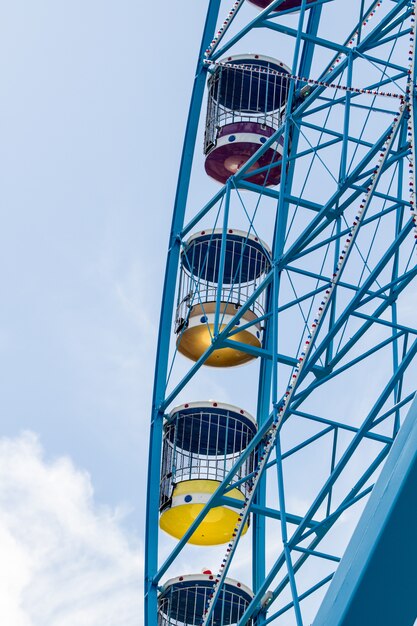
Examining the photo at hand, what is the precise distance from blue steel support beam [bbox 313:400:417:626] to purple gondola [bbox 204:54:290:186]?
1068cm

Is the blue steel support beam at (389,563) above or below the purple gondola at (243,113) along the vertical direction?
below

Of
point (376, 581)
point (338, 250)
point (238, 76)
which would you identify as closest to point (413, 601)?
point (376, 581)

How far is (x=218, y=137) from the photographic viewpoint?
59.4ft

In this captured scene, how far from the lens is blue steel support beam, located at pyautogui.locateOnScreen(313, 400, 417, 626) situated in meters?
7.47

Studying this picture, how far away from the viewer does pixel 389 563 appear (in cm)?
750

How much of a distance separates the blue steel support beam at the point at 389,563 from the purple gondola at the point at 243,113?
10676mm

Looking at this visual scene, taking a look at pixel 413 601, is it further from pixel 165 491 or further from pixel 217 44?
pixel 217 44

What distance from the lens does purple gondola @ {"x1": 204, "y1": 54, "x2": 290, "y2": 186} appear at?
18.0 metres

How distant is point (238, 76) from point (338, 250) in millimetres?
3776

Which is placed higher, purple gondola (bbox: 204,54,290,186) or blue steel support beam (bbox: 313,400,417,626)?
purple gondola (bbox: 204,54,290,186)

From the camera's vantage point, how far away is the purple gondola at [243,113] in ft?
59.0

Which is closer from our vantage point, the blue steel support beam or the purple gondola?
the blue steel support beam

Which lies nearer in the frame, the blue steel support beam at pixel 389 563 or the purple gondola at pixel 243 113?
the blue steel support beam at pixel 389 563

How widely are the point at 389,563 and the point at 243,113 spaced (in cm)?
1134
